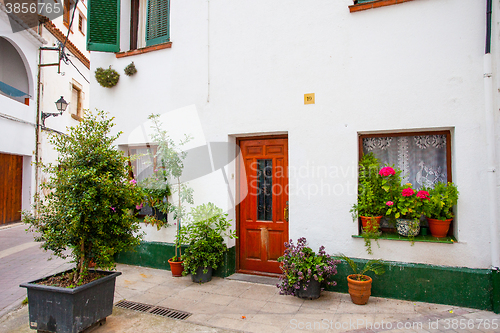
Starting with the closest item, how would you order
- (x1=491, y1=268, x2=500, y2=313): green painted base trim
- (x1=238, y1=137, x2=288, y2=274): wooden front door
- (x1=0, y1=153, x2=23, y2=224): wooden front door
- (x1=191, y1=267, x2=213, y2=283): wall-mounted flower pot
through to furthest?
(x1=491, y1=268, x2=500, y2=313): green painted base trim → (x1=191, y1=267, x2=213, y2=283): wall-mounted flower pot → (x1=238, y1=137, x2=288, y2=274): wooden front door → (x1=0, y1=153, x2=23, y2=224): wooden front door

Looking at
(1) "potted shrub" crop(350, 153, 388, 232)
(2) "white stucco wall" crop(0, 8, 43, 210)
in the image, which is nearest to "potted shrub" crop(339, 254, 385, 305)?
(1) "potted shrub" crop(350, 153, 388, 232)

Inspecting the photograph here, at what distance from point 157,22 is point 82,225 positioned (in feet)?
14.3

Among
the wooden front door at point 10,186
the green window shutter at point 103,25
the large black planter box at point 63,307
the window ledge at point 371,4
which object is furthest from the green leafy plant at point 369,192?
the wooden front door at point 10,186

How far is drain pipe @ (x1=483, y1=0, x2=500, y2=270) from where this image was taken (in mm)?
3766

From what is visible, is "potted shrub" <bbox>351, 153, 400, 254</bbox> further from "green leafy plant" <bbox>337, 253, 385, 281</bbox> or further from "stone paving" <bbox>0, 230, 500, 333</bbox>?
"stone paving" <bbox>0, 230, 500, 333</bbox>

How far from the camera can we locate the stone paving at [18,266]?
467 cm

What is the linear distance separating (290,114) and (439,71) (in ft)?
6.55

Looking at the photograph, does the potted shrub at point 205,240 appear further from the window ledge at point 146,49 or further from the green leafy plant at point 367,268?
the window ledge at point 146,49

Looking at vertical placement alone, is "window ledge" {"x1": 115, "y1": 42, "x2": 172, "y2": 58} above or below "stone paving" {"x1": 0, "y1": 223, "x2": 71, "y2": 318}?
above

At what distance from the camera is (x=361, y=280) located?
4117 millimetres

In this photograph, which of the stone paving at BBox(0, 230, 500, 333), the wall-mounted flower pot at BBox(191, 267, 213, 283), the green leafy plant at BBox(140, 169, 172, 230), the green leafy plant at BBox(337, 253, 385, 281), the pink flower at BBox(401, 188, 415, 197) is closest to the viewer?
the stone paving at BBox(0, 230, 500, 333)

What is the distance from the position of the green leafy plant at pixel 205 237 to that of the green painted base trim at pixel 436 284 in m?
2.06

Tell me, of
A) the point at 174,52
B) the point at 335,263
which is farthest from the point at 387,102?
the point at 174,52

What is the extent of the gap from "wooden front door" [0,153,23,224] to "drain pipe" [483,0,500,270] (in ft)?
40.2
